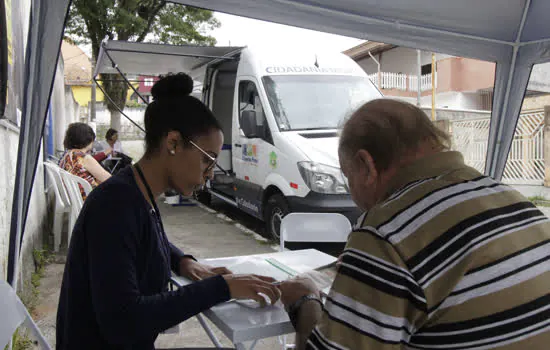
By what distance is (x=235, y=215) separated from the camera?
334 inches

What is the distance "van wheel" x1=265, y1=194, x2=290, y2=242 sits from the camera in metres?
5.77

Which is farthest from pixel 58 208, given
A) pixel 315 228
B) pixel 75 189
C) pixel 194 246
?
pixel 315 228

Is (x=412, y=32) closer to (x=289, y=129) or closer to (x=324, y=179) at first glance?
(x=324, y=179)

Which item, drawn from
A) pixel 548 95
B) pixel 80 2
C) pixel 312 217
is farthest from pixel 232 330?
pixel 80 2

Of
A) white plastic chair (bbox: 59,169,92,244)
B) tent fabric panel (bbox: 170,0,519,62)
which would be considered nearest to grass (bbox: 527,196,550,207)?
tent fabric panel (bbox: 170,0,519,62)

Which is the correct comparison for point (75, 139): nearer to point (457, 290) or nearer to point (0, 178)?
point (0, 178)

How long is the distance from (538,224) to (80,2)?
15.8m

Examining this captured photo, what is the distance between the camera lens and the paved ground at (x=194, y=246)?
3.46 m

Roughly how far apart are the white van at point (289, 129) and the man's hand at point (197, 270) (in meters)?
3.13

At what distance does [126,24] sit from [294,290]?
1525 centimetres

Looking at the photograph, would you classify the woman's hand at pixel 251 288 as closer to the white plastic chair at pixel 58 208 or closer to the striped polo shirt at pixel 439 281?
the striped polo shirt at pixel 439 281

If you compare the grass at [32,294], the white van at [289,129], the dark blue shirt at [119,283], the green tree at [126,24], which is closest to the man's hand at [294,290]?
the dark blue shirt at [119,283]

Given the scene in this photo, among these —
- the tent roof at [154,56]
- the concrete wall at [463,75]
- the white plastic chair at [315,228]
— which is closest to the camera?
the white plastic chair at [315,228]

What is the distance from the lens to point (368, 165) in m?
1.20
